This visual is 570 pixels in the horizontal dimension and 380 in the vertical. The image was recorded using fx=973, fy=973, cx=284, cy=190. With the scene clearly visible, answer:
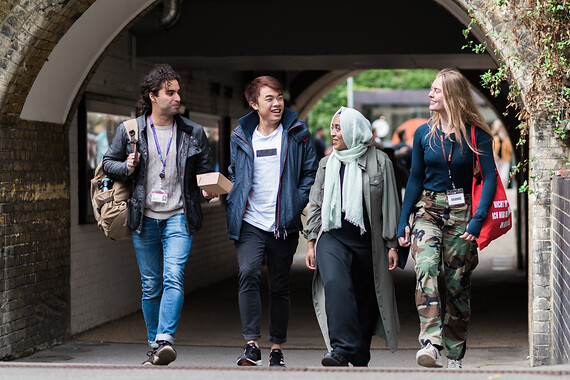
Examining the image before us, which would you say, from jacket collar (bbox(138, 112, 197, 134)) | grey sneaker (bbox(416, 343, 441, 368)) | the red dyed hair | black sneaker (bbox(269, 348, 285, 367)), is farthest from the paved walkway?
the red dyed hair

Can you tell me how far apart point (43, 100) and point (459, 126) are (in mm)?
3651

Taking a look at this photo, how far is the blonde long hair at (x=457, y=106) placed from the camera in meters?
5.73

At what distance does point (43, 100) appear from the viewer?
7.82m

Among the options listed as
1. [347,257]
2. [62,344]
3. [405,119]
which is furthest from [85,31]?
[405,119]

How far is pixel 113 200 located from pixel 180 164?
1.57 feet

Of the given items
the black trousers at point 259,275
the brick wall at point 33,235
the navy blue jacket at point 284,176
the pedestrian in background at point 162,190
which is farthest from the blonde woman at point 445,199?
the brick wall at point 33,235

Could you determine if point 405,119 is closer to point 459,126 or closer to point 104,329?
point 104,329

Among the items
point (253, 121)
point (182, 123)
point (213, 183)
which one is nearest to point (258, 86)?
point (253, 121)

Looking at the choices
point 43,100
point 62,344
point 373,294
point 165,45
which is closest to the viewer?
point 373,294

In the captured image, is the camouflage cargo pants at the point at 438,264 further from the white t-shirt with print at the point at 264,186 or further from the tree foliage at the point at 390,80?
the tree foliage at the point at 390,80

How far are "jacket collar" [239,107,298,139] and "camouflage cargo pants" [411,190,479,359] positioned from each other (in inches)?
40.4

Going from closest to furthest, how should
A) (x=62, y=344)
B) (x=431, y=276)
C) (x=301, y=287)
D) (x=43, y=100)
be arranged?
(x=431, y=276) < (x=43, y=100) < (x=62, y=344) < (x=301, y=287)

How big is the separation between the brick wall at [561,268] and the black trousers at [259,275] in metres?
1.64

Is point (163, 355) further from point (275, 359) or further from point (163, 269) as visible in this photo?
point (275, 359)
